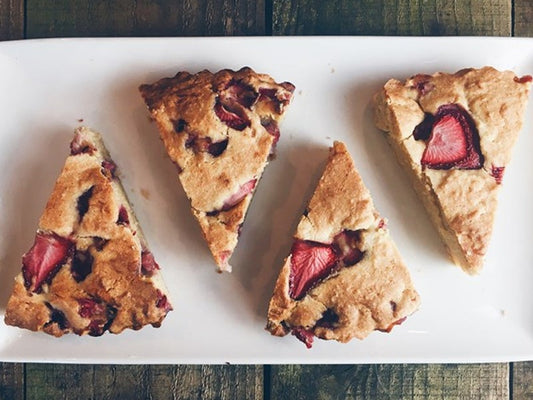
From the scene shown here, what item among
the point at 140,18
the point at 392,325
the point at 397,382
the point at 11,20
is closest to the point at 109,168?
the point at 140,18

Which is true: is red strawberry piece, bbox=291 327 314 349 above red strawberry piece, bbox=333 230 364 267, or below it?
below

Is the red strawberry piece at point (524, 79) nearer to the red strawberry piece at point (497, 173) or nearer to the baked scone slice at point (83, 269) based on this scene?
the red strawberry piece at point (497, 173)

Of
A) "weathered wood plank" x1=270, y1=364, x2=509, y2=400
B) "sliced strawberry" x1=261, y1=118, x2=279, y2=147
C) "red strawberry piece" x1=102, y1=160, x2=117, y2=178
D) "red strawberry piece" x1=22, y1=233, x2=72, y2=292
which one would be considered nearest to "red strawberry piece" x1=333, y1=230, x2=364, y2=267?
"sliced strawberry" x1=261, y1=118, x2=279, y2=147

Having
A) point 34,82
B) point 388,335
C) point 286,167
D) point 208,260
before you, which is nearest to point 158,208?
point 208,260

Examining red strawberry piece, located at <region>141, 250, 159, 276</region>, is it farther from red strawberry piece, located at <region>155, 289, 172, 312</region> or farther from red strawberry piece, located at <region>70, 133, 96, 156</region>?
red strawberry piece, located at <region>70, 133, 96, 156</region>

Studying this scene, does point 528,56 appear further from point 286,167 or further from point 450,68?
point 286,167
